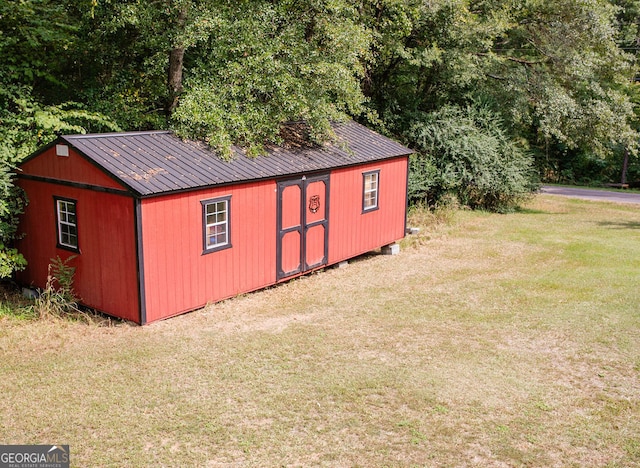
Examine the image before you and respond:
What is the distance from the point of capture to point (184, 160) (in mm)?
11773

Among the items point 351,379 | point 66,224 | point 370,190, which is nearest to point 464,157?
point 370,190

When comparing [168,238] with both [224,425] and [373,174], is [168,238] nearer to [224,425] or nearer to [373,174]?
[224,425]

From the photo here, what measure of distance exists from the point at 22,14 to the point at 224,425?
38.4ft

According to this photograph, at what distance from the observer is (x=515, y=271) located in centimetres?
1549

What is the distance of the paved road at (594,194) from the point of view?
3086 centimetres

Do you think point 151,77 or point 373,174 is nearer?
point 373,174

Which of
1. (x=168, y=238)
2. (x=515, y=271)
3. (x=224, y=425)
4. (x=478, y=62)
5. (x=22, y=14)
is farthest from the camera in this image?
(x=478, y=62)

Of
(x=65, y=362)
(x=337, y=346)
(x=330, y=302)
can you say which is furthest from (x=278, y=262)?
(x=65, y=362)

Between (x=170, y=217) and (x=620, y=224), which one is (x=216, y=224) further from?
(x=620, y=224)

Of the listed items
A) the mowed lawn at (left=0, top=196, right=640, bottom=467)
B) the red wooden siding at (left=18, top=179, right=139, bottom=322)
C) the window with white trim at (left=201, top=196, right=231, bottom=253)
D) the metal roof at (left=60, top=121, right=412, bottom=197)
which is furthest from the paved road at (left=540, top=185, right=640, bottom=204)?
the red wooden siding at (left=18, top=179, right=139, bottom=322)

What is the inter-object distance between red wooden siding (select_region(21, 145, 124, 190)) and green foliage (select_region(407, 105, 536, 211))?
46.1 feet

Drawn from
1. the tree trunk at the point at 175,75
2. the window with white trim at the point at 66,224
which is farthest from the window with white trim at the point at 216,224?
the tree trunk at the point at 175,75

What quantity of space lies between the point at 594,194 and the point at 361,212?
21.8 metres

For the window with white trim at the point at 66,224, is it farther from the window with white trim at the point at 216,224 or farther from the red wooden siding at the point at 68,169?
the window with white trim at the point at 216,224
